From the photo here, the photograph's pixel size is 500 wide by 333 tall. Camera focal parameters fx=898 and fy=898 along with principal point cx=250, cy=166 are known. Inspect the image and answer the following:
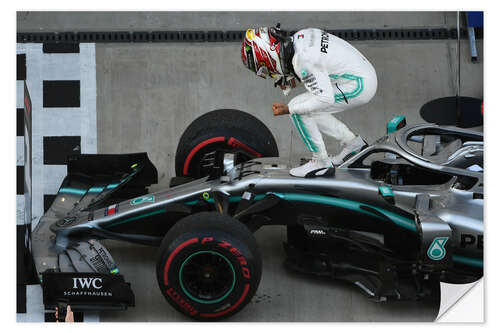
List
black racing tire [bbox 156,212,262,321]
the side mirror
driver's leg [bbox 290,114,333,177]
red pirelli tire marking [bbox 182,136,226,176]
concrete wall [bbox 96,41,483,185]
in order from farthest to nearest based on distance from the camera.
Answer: concrete wall [bbox 96,41,483,185] < red pirelli tire marking [bbox 182,136,226,176] < the side mirror < driver's leg [bbox 290,114,333,177] < black racing tire [bbox 156,212,262,321]

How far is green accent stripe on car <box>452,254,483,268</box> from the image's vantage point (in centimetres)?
528

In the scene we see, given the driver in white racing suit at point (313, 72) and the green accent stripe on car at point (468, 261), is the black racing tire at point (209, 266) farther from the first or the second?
the green accent stripe on car at point (468, 261)

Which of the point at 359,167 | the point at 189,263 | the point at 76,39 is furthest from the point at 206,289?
the point at 76,39

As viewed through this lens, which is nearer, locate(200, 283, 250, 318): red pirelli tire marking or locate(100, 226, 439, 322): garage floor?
locate(200, 283, 250, 318): red pirelli tire marking

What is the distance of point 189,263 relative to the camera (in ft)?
16.3

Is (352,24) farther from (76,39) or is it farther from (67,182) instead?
(67,182)

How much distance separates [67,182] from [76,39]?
1671mm

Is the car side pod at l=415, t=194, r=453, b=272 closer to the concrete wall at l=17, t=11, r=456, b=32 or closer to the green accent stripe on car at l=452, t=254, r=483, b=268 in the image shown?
the green accent stripe on car at l=452, t=254, r=483, b=268

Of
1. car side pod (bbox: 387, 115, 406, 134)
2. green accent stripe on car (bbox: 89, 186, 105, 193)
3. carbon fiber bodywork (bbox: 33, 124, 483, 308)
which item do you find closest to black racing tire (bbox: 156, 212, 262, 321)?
carbon fiber bodywork (bbox: 33, 124, 483, 308)

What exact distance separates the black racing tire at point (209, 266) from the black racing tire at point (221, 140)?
108 centimetres

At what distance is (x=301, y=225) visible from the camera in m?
5.62

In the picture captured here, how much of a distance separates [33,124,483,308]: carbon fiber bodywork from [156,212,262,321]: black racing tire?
50 cm

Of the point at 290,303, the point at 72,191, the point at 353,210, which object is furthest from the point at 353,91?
the point at 72,191

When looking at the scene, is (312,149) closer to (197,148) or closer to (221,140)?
(221,140)
